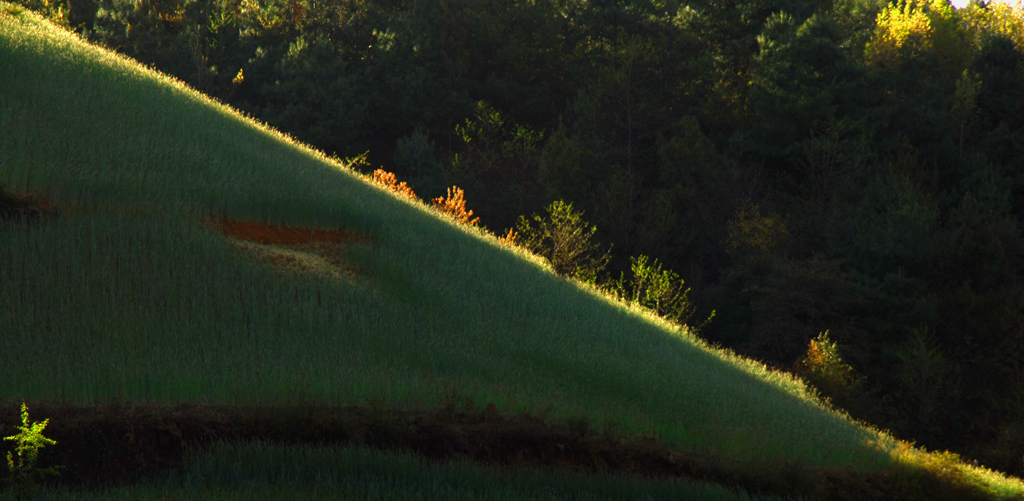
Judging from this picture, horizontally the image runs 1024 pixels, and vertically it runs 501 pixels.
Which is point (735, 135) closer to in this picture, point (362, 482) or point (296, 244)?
point (296, 244)

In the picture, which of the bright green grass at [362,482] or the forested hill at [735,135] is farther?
the forested hill at [735,135]

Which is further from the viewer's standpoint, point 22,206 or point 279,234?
point 279,234

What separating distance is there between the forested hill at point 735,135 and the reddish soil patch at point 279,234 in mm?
24140

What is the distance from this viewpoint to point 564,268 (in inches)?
1174

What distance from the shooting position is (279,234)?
12.5 meters

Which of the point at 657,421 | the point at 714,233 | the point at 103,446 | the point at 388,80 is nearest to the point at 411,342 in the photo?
the point at 657,421

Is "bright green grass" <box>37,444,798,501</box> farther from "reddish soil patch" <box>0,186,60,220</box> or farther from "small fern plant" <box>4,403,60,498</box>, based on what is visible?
"reddish soil patch" <box>0,186,60,220</box>

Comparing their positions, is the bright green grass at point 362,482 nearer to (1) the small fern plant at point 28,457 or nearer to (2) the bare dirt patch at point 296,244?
(1) the small fern plant at point 28,457

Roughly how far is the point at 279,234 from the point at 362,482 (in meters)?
6.17

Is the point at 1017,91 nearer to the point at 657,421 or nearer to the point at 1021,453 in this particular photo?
the point at 1021,453

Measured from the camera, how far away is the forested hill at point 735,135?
36.4 meters

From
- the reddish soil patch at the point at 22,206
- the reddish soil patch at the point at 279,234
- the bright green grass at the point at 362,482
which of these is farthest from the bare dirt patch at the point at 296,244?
the bright green grass at the point at 362,482

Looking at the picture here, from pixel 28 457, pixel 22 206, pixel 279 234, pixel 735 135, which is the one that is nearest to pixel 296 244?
pixel 279 234

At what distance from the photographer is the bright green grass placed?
6812 mm
